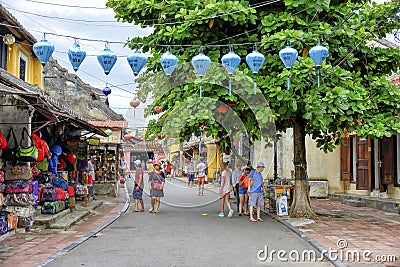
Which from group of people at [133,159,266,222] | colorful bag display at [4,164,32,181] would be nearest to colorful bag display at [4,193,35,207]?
colorful bag display at [4,164,32,181]

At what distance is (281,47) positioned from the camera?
11375 millimetres

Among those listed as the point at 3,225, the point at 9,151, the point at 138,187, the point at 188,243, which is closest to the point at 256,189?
the point at 188,243

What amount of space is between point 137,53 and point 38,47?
1925 mm

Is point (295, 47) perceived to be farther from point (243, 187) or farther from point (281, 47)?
point (243, 187)

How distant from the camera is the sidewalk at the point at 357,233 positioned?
8477mm

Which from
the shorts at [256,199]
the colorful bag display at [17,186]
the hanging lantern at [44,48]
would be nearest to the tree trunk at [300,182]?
the shorts at [256,199]

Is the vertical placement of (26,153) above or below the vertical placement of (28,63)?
below

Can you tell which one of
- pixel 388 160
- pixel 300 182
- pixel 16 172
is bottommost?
pixel 300 182

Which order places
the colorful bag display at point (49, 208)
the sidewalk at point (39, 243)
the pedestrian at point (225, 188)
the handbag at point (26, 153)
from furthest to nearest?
the pedestrian at point (225, 188)
the colorful bag display at point (49, 208)
the handbag at point (26, 153)
the sidewalk at point (39, 243)

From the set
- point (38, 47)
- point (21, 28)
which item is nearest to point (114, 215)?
point (21, 28)

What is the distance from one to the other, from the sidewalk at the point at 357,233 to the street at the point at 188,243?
0.53 meters

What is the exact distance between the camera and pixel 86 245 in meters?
9.73

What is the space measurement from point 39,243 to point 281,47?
694cm

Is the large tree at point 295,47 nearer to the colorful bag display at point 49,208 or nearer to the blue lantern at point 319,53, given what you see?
the blue lantern at point 319,53
